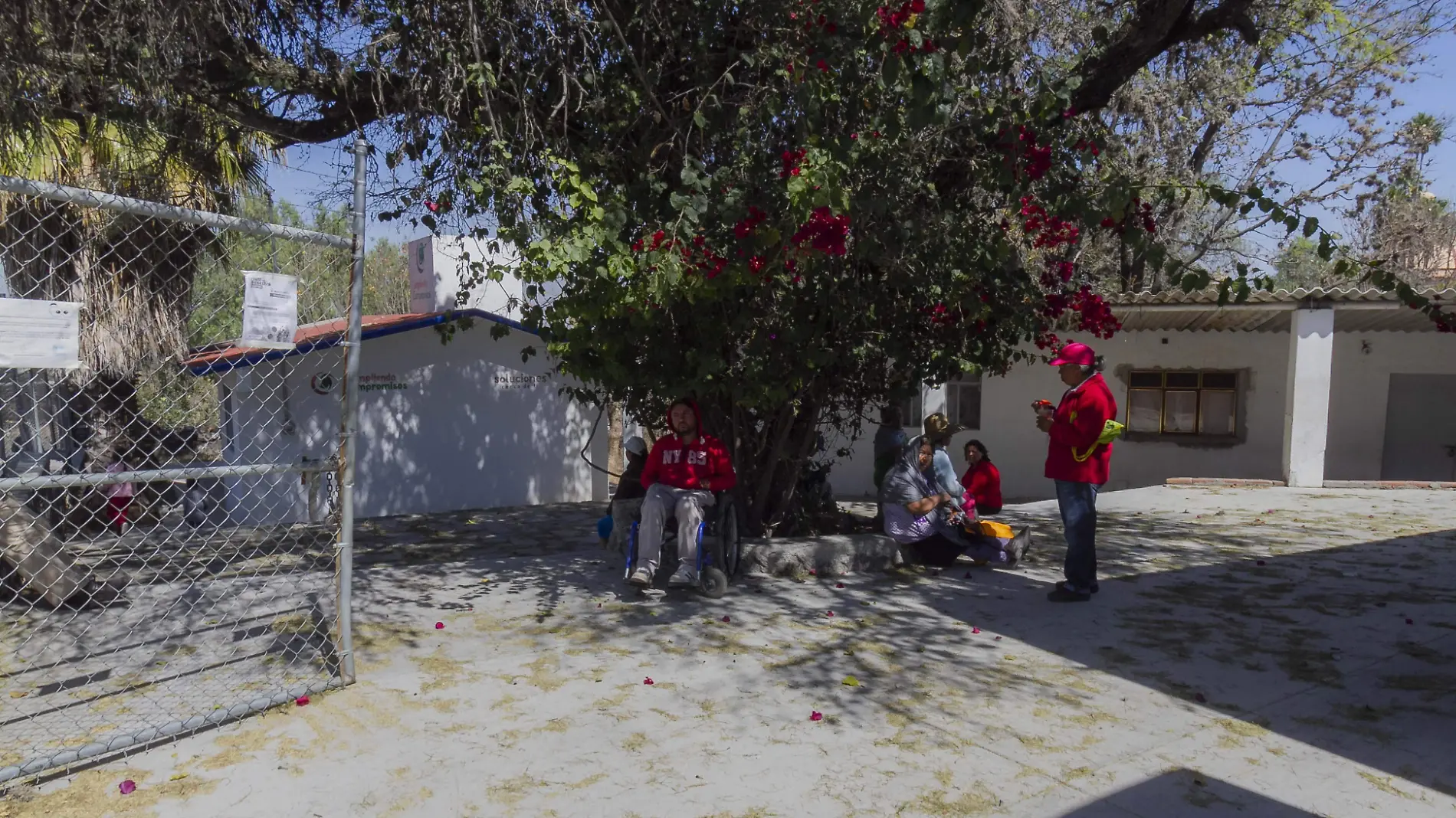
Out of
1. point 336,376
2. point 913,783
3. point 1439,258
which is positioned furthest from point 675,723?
point 1439,258

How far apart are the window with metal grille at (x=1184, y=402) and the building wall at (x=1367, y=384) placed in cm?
138

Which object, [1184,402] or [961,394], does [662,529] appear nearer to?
[961,394]

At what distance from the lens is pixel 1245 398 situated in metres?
14.8

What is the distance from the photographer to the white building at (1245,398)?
1435 centimetres

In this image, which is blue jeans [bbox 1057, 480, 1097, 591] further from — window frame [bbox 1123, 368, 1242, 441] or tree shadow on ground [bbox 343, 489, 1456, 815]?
window frame [bbox 1123, 368, 1242, 441]

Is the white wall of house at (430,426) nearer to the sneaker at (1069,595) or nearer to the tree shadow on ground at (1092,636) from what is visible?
the tree shadow on ground at (1092,636)

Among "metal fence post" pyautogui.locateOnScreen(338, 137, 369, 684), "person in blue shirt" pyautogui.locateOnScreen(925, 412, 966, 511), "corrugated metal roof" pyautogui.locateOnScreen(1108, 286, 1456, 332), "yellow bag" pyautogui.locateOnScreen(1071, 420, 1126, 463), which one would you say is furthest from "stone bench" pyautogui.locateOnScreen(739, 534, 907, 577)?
"corrugated metal roof" pyautogui.locateOnScreen(1108, 286, 1456, 332)

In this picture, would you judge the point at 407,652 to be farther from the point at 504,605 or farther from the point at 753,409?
the point at 753,409

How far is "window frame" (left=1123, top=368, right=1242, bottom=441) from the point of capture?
48.8ft

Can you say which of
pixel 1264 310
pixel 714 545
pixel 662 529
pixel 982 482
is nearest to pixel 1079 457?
pixel 982 482

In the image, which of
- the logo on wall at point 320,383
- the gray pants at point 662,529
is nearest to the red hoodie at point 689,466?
the gray pants at point 662,529

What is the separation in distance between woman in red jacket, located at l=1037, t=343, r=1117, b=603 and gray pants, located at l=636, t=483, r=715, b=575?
2079mm

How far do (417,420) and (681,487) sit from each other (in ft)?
21.7

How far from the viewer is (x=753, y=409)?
7.40 m
